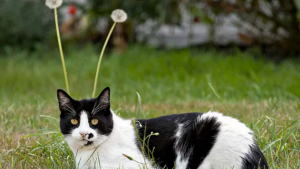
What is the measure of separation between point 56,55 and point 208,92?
387 cm

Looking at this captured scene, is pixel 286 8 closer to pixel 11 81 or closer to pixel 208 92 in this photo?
pixel 208 92

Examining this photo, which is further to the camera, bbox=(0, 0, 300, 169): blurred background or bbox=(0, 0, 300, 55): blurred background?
bbox=(0, 0, 300, 55): blurred background

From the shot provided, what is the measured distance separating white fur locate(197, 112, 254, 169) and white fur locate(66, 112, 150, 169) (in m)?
0.41

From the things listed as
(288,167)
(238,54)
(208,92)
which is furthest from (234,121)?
(238,54)

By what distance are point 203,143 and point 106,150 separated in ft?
1.99

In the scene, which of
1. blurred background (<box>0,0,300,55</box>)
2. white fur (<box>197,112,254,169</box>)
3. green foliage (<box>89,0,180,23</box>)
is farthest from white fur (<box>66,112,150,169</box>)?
green foliage (<box>89,0,180,23</box>)

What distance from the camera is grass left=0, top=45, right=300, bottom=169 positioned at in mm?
3428

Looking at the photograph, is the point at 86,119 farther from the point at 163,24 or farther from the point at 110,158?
the point at 163,24

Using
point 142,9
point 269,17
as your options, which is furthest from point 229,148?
point 142,9

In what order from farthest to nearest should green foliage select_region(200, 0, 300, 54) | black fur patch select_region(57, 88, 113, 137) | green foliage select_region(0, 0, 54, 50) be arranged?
green foliage select_region(0, 0, 54, 50), green foliage select_region(200, 0, 300, 54), black fur patch select_region(57, 88, 113, 137)

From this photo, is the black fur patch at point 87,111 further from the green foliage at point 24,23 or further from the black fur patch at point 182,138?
the green foliage at point 24,23

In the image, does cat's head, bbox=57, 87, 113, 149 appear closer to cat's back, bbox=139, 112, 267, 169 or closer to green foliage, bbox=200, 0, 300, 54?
cat's back, bbox=139, 112, 267, 169

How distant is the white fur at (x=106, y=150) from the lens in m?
2.86

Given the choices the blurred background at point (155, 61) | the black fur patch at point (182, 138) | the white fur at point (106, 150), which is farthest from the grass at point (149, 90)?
the black fur patch at point (182, 138)
